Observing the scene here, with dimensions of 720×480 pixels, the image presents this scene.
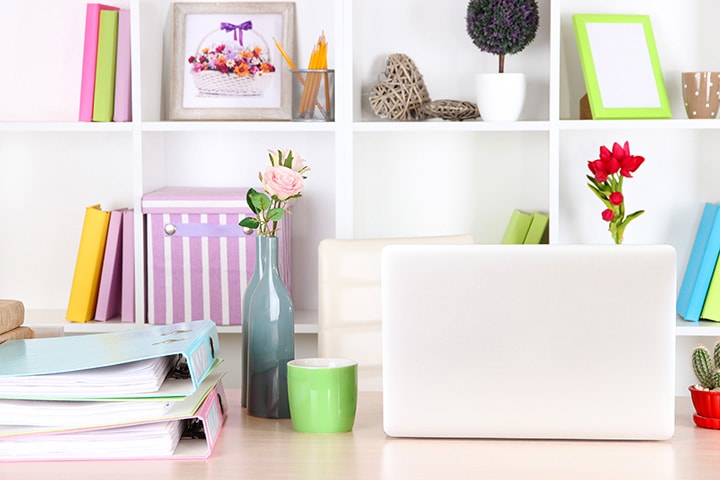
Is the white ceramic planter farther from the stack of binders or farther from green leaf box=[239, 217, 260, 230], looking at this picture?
the stack of binders

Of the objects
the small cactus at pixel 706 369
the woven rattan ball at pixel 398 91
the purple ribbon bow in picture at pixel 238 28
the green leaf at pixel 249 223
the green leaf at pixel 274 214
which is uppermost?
the purple ribbon bow in picture at pixel 238 28

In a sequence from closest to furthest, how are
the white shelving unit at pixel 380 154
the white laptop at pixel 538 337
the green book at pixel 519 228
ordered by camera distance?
the white laptop at pixel 538 337
the green book at pixel 519 228
the white shelving unit at pixel 380 154

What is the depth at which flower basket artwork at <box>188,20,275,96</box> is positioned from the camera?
2.65m

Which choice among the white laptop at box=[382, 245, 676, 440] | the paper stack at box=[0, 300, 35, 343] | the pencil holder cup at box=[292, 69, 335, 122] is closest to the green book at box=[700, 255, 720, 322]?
the pencil holder cup at box=[292, 69, 335, 122]

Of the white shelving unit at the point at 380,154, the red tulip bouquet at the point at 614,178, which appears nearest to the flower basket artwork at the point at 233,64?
the white shelving unit at the point at 380,154

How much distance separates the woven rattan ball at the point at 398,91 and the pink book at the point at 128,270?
750 mm

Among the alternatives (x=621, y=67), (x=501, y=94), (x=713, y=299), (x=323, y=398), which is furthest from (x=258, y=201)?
(x=713, y=299)

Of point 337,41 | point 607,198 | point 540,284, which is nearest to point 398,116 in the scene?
point 337,41

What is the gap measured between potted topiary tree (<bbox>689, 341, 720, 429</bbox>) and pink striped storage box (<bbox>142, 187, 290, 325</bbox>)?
1.38 meters

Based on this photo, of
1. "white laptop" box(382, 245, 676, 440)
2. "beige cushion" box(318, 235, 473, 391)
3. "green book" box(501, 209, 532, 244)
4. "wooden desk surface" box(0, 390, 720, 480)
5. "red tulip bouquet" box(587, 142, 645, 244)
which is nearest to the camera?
"wooden desk surface" box(0, 390, 720, 480)

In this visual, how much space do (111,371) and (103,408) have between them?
0.05m

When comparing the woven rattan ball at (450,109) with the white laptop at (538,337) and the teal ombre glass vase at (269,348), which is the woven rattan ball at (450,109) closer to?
the teal ombre glass vase at (269,348)

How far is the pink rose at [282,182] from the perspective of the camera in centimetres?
142

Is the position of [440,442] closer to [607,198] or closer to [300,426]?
[300,426]
